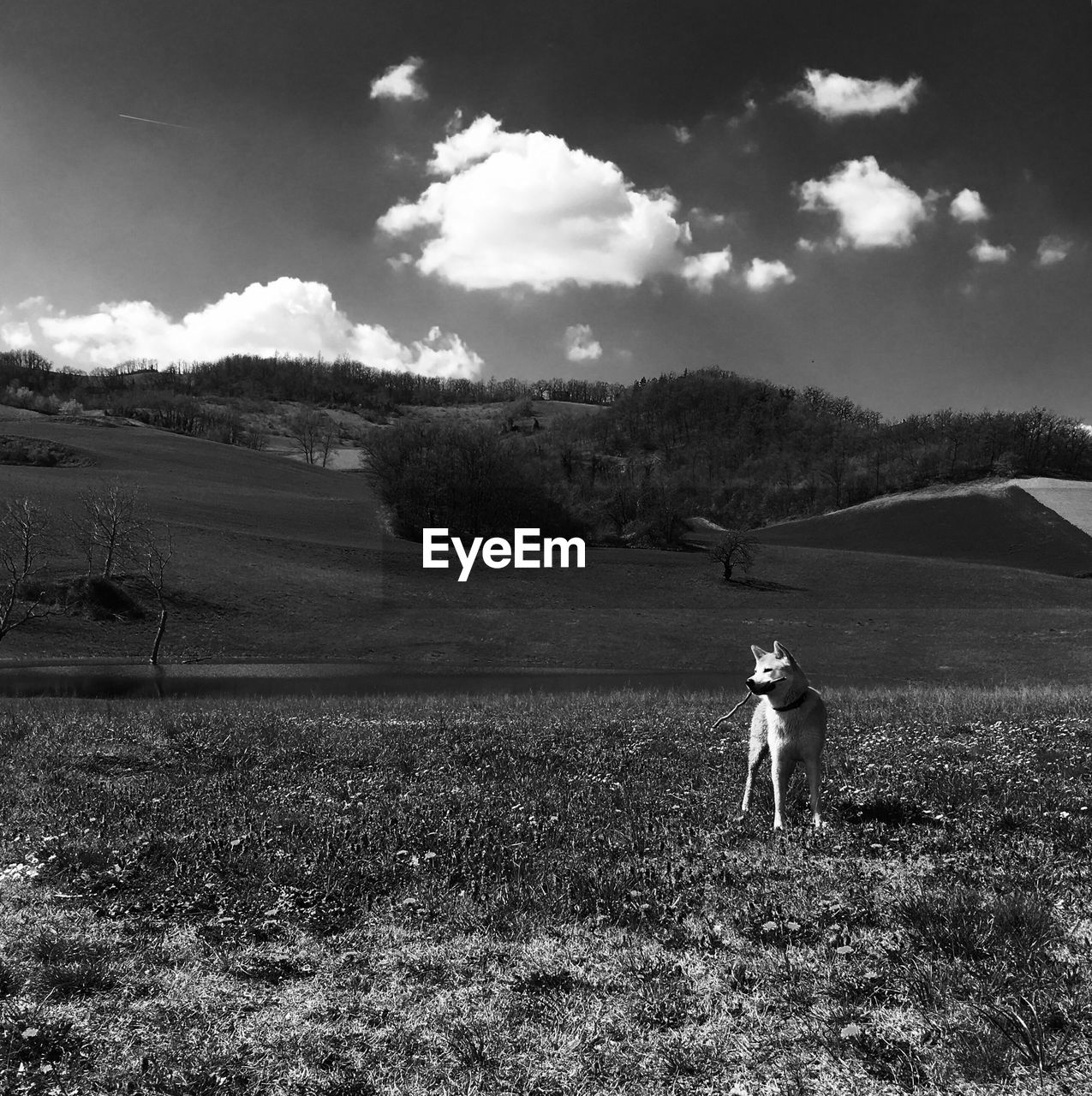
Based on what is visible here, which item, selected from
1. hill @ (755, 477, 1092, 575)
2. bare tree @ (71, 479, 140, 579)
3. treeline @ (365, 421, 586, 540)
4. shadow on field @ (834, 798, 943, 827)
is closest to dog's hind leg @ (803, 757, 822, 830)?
shadow on field @ (834, 798, 943, 827)

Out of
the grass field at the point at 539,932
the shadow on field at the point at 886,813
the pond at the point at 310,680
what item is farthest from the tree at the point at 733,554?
the shadow on field at the point at 886,813

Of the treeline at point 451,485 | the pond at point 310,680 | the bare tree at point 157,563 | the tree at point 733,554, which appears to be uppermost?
the treeline at point 451,485

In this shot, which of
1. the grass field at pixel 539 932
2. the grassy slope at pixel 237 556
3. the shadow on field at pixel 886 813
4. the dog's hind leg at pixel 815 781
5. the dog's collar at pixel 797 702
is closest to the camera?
the grass field at pixel 539 932

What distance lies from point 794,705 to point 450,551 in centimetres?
10738

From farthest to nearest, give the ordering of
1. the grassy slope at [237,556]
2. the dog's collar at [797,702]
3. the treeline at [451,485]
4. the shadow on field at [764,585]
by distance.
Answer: the treeline at [451,485]
the shadow on field at [764,585]
the grassy slope at [237,556]
the dog's collar at [797,702]

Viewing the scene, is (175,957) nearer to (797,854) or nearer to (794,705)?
(797,854)

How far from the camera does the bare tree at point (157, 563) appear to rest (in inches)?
2638

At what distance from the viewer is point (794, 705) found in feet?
34.6

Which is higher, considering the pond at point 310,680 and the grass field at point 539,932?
the grass field at point 539,932

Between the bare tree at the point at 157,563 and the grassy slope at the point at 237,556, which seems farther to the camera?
the grassy slope at the point at 237,556

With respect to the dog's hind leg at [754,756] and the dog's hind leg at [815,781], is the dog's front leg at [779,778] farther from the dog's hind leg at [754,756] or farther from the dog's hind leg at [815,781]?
the dog's hind leg at [754,756]

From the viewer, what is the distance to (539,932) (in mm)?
7617

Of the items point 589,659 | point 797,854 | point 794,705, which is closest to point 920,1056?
point 797,854

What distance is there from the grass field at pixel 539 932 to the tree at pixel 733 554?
97355 millimetres
